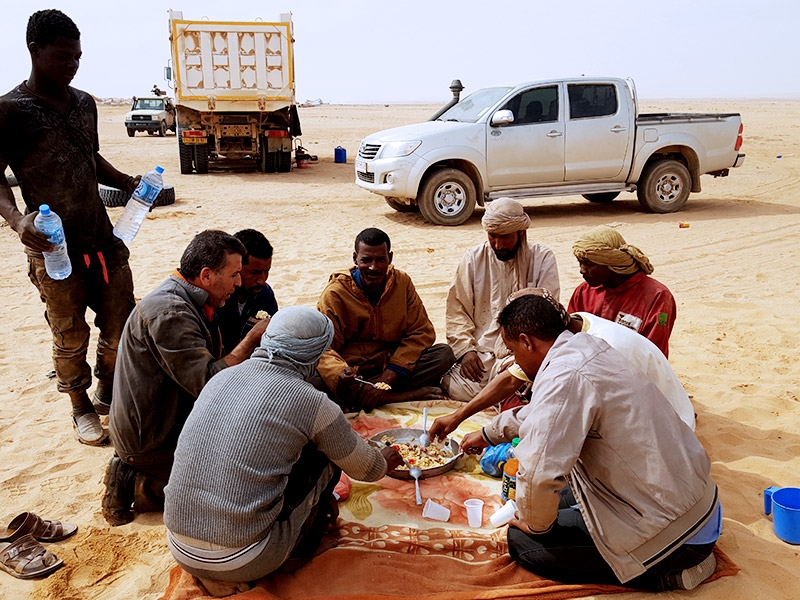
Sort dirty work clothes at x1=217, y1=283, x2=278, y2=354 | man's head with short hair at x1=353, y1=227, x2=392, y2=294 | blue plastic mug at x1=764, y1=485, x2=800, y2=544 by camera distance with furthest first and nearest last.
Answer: man's head with short hair at x1=353, y1=227, x2=392, y2=294, dirty work clothes at x1=217, y1=283, x2=278, y2=354, blue plastic mug at x1=764, y1=485, x2=800, y2=544

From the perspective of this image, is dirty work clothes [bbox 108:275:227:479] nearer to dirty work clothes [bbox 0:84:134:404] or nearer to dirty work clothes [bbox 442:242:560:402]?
dirty work clothes [bbox 0:84:134:404]

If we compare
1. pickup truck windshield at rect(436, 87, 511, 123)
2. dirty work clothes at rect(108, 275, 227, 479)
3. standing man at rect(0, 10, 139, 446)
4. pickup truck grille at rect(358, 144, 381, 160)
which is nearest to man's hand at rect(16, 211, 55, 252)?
standing man at rect(0, 10, 139, 446)

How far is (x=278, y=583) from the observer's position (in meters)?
2.90

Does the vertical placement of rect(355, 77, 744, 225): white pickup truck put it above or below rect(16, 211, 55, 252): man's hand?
above

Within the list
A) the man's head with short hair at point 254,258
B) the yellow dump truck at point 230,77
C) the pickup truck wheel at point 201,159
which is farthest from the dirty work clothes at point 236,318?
the pickup truck wheel at point 201,159

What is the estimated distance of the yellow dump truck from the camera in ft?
45.1

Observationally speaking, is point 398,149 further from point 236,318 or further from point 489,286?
point 236,318

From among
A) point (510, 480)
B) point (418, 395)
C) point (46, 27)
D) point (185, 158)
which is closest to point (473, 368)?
point (418, 395)

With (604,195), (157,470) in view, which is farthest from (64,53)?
(604,195)

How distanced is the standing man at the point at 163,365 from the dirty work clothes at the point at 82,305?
1004 millimetres

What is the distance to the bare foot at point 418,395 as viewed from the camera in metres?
4.65

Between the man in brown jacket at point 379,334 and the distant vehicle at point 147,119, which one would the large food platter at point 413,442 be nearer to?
the man in brown jacket at point 379,334

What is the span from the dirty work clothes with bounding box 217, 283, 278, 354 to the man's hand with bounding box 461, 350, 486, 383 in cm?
146

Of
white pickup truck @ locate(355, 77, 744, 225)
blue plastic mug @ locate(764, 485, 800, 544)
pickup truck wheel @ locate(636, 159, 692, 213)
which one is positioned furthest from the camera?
pickup truck wheel @ locate(636, 159, 692, 213)
